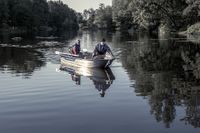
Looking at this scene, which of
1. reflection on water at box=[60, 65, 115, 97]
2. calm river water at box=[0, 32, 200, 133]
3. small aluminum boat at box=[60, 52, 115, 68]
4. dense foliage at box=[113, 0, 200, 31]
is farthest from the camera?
dense foliage at box=[113, 0, 200, 31]

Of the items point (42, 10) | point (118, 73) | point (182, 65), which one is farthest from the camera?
point (42, 10)

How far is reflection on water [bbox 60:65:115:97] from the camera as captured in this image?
28344 millimetres

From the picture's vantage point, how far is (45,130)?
1717 centimetres

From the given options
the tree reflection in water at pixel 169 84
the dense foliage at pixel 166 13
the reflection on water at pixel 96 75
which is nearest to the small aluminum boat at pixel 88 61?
the reflection on water at pixel 96 75

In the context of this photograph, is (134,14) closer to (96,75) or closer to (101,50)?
A: (101,50)

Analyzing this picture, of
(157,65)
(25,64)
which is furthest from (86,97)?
(25,64)

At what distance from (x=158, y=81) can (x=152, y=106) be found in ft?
27.0

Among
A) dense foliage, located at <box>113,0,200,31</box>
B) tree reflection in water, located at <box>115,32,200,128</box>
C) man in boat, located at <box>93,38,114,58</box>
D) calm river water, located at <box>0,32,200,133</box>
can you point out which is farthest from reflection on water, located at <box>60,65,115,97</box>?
dense foliage, located at <box>113,0,200,31</box>

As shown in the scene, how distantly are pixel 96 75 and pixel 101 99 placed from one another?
9.91m

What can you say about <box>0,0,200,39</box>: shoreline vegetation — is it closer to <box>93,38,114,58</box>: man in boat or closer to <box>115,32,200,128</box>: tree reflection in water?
<box>115,32,200,128</box>: tree reflection in water

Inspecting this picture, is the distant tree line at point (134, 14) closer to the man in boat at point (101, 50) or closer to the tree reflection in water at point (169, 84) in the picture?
the tree reflection in water at point (169, 84)

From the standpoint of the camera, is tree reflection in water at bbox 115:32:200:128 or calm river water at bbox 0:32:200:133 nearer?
calm river water at bbox 0:32:200:133

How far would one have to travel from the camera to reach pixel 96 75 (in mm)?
33562

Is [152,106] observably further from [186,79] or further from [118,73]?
[118,73]
